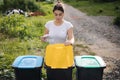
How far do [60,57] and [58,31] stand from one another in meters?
0.46

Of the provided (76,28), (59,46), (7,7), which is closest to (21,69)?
(59,46)

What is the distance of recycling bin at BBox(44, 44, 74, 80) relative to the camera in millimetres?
3924

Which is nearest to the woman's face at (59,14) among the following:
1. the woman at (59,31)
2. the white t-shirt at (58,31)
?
the woman at (59,31)

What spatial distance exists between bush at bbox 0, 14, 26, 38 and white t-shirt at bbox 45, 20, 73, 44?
4.42 meters

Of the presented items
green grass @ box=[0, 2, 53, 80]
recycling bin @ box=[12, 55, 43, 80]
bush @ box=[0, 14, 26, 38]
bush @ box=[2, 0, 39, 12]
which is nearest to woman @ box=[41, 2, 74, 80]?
recycling bin @ box=[12, 55, 43, 80]

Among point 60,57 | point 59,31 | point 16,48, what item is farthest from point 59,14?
point 16,48

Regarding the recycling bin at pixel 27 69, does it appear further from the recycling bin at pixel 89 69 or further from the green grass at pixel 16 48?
the green grass at pixel 16 48

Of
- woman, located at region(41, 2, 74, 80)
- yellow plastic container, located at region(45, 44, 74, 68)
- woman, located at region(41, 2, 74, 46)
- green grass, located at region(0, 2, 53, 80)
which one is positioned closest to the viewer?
yellow plastic container, located at region(45, 44, 74, 68)

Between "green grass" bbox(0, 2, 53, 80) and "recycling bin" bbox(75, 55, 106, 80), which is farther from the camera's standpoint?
"green grass" bbox(0, 2, 53, 80)

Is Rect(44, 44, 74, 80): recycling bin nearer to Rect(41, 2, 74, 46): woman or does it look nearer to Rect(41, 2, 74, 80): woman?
Rect(41, 2, 74, 80): woman

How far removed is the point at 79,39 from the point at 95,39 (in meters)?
0.50

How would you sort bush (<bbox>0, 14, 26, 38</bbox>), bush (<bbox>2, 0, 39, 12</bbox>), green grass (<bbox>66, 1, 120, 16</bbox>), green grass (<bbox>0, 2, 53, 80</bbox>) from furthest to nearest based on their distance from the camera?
green grass (<bbox>66, 1, 120, 16</bbox>) < bush (<bbox>2, 0, 39, 12</bbox>) < bush (<bbox>0, 14, 26, 38</bbox>) < green grass (<bbox>0, 2, 53, 80</bbox>)

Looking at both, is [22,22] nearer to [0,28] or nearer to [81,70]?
[0,28]

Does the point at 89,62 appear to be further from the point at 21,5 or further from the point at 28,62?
the point at 21,5
